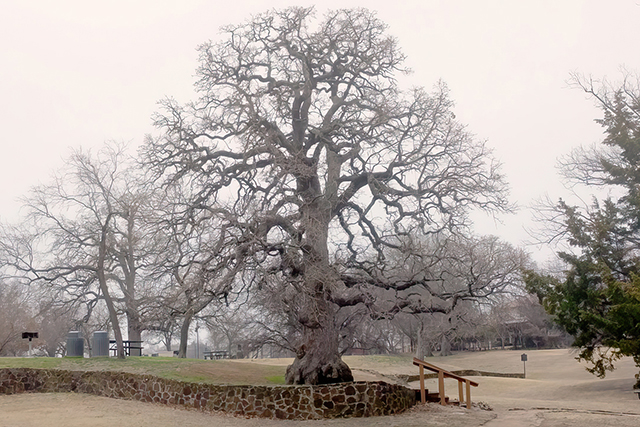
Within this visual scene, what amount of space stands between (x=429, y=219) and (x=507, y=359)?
3519 cm

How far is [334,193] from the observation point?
19375mm

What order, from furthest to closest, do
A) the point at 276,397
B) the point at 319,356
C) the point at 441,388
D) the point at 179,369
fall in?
1. the point at 179,369
2. the point at 319,356
3. the point at 441,388
4. the point at 276,397

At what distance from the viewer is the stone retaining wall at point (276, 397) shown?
1609cm

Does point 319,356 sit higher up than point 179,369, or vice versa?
point 319,356

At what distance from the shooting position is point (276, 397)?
53.2ft

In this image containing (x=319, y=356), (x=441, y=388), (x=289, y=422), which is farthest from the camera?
(x=319, y=356)

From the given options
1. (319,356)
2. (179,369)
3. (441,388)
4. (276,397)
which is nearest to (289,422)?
(276,397)

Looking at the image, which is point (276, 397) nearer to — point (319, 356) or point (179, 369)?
point (319, 356)

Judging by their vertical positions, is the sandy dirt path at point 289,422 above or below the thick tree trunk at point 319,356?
below

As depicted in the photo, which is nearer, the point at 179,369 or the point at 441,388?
the point at 441,388

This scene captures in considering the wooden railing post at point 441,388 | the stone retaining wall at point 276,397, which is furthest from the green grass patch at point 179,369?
the wooden railing post at point 441,388

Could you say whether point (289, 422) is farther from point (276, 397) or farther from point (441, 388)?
point (441, 388)

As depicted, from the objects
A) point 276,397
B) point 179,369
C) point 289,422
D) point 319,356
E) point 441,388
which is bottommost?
point 289,422

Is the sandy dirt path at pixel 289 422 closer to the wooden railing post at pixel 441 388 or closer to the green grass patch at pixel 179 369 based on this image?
the wooden railing post at pixel 441 388
